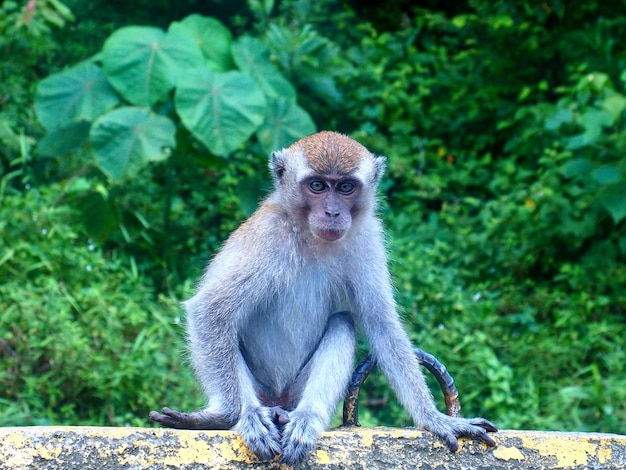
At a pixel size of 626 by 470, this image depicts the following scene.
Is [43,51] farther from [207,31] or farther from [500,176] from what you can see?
[500,176]

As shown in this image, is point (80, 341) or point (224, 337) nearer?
point (224, 337)

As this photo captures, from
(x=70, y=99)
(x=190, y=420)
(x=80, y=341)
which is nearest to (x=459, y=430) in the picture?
(x=190, y=420)

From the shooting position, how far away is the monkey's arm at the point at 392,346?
391 cm

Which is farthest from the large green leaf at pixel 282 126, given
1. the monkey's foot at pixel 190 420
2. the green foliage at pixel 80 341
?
the monkey's foot at pixel 190 420

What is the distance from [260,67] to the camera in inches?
336

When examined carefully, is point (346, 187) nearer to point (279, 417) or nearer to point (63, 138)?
point (279, 417)

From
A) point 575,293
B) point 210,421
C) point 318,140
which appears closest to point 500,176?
point 575,293

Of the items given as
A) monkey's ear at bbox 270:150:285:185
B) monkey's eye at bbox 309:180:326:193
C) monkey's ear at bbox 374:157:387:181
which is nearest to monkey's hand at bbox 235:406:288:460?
monkey's eye at bbox 309:180:326:193

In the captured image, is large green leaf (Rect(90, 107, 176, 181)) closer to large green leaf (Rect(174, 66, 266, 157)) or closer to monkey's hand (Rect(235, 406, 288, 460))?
large green leaf (Rect(174, 66, 266, 157))

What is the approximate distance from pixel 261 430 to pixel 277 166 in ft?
5.60

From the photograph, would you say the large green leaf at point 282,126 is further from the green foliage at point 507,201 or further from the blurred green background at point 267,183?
the green foliage at point 507,201

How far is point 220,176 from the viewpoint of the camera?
1013cm

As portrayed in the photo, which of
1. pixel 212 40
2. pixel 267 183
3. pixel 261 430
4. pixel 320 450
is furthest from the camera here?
pixel 212 40

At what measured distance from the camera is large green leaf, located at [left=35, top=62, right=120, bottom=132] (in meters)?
7.88
